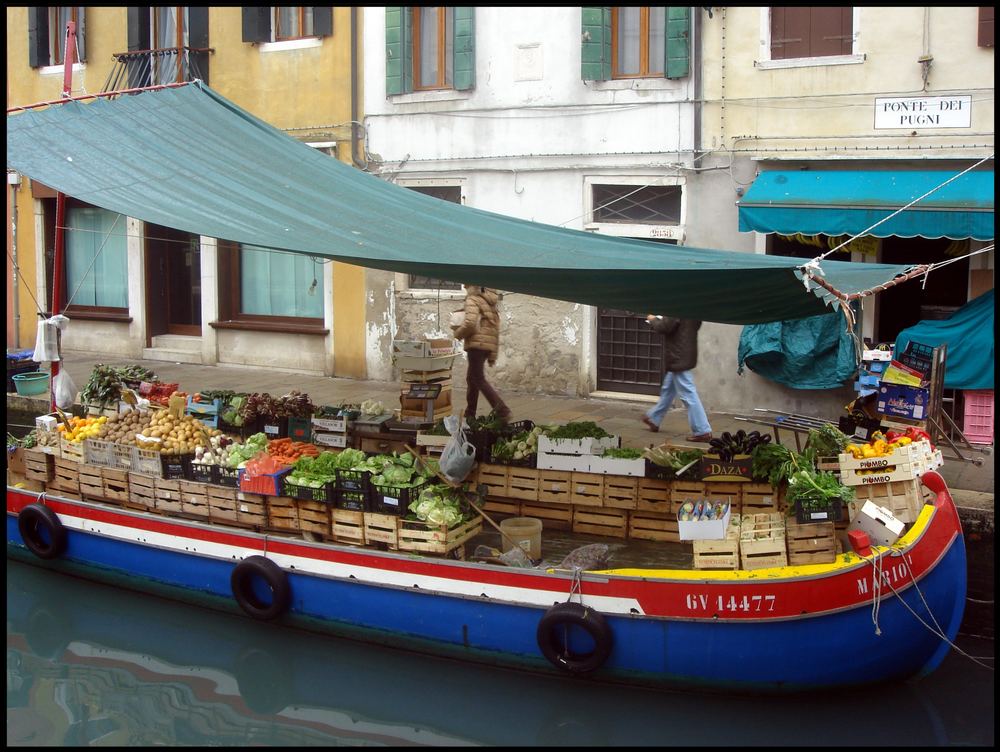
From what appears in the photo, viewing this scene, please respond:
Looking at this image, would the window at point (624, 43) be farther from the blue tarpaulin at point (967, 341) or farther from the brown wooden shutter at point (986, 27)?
the blue tarpaulin at point (967, 341)

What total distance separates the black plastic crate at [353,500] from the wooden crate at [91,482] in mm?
2315

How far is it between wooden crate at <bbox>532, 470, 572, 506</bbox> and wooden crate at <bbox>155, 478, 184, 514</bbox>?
Result: 8.99 feet

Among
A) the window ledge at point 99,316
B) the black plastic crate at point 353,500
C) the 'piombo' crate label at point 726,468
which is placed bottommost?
the black plastic crate at point 353,500

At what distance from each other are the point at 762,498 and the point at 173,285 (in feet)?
41.0

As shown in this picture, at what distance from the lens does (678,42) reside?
12016 mm

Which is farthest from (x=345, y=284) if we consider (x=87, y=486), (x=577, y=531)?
(x=577, y=531)

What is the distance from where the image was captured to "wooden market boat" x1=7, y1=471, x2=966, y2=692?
6.01 metres

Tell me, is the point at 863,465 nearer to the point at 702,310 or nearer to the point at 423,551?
the point at 702,310

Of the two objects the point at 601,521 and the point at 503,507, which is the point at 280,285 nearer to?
the point at 503,507

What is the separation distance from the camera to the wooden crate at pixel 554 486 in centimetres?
755

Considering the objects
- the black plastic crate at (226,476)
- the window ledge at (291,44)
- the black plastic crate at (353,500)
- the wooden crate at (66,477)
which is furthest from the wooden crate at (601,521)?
the window ledge at (291,44)

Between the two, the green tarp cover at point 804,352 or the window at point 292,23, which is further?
the window at point 292,23

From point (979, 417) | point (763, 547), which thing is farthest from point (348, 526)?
point (979, 417)

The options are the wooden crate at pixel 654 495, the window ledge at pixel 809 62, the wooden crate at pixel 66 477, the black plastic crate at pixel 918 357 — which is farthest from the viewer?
the window ledge at pixel 809 62
